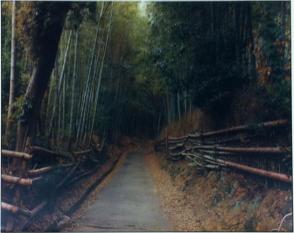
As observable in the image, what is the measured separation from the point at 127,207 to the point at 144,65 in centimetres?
110

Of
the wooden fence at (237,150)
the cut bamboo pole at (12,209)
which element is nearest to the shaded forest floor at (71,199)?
the cut bamboo pole at (12,209)

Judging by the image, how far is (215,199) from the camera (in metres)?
3.54

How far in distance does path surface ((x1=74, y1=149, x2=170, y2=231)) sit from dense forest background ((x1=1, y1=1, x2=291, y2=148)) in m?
0.34

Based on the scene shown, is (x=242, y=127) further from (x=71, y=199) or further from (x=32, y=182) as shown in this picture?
(x=32, y=182)

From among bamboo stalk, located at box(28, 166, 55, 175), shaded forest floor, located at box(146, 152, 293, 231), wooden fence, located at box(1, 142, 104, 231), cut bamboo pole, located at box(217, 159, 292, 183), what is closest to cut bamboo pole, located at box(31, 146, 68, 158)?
wooden fence, located at box(1, 142, 104, 231)

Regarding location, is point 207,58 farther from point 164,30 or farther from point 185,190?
point 185,190

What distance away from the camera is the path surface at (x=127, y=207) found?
3.43m

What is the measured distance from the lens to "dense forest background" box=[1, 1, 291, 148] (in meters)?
3.43

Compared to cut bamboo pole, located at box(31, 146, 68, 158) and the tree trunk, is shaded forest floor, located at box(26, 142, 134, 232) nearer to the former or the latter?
cut bamboo pole, located at box(31, 146, 68, 158)

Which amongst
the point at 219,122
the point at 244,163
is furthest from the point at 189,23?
the point at 244,163

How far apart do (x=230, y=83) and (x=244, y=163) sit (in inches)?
24.2

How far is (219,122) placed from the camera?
11.9ft

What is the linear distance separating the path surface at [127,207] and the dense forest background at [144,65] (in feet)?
1.13

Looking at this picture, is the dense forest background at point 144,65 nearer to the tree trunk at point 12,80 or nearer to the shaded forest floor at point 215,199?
the tree trunk at point 12,80
